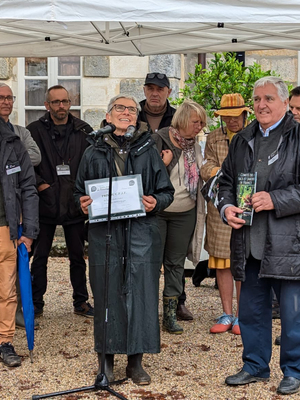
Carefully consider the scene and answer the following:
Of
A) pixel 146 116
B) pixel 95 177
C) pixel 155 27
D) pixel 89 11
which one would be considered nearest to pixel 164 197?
pixel 95 177

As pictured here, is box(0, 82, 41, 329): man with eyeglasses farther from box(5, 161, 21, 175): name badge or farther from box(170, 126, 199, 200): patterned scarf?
box(170, 126, 199, 200): patterned scarf

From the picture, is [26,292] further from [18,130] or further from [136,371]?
[18,130]

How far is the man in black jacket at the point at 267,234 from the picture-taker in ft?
15.9

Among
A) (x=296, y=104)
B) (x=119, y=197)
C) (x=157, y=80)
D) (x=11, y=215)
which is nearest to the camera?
(x=119, y=197)

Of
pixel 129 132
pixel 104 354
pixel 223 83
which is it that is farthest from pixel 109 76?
pixel 104 354

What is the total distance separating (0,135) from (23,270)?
108cm

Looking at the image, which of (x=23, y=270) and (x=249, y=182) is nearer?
(x=249, y=182)

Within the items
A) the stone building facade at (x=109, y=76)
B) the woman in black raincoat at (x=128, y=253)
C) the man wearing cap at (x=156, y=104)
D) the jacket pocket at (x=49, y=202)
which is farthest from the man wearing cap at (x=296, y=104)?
the stone building facade at (x=109, y=76)

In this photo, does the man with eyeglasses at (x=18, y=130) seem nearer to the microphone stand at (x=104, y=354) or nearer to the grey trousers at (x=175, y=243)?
the grey trousers at (x=175, y=243)

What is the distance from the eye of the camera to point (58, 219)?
7.05 metres

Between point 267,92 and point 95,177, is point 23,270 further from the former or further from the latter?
point 267,92

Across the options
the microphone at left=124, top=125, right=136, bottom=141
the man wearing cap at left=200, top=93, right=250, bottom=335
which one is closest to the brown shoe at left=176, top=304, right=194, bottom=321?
the man wearing cap at left=200, top=93, right=250, bottom=335

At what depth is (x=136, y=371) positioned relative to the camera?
527cm

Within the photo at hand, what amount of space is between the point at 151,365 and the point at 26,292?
1.13 m
